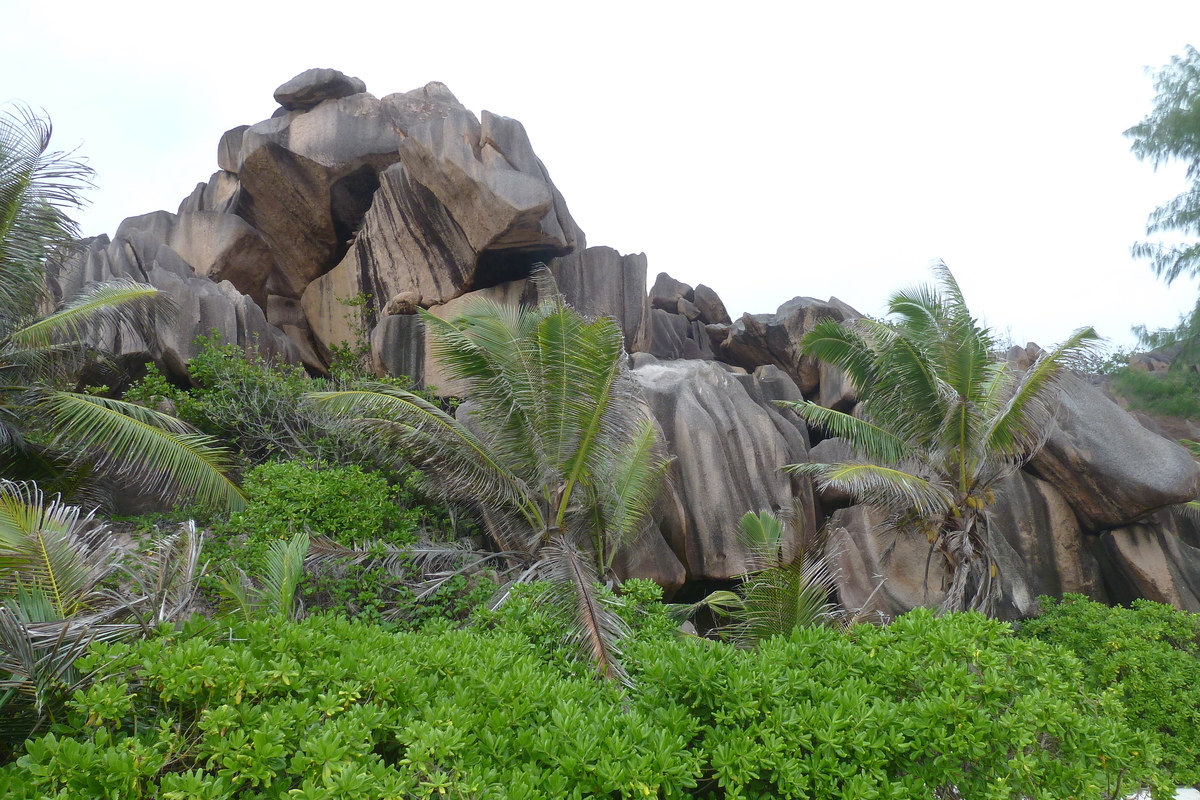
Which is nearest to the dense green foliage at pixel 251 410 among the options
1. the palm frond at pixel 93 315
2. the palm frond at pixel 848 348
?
the palm frond at pixel 93 315

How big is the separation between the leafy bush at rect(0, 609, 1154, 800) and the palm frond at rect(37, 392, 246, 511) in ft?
20.8

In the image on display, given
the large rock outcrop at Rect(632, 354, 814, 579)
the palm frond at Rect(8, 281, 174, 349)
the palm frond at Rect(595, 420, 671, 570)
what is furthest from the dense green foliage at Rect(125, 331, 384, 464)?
the large rock outcrop at Rect(632, 354, 814, 579)

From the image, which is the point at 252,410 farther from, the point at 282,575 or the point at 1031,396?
the point at 1031,396

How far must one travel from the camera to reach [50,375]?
999cm

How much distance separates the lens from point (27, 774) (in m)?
2.76

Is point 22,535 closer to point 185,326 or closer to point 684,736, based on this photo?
point 684,736

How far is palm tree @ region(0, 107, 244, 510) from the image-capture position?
8836mm

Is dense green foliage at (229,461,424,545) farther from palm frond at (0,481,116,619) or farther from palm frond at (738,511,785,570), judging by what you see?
palm frond at (738,511,785,570)

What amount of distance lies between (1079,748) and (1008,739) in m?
0.43

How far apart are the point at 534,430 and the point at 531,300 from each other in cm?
776

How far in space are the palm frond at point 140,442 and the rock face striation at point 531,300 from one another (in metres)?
2.37

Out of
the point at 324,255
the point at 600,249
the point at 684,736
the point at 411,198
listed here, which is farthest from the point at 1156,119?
the point at 324,255

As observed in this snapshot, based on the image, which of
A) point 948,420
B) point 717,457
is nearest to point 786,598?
point 948,420

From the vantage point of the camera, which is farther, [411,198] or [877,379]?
[411,198]
